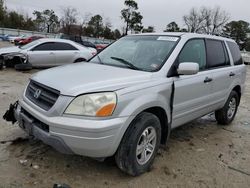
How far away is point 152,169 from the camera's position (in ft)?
12.5

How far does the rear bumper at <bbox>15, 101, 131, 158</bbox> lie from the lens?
2969mm

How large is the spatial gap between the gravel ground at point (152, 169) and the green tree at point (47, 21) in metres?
74.7

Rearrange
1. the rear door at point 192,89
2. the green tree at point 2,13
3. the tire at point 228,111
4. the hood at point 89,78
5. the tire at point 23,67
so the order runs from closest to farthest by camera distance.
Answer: the hood at point 89,78 → the rear door at point 192,89 → the tire at point 228,111 → the tire at point 23,67 → the green tree at point 2,13

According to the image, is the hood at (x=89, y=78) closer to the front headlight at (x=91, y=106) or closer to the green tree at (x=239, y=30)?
the front headlight at (x=91, y=106)

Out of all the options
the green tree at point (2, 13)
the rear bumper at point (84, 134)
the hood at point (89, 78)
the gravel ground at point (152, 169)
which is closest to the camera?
the rear bumper at point (84, 134)

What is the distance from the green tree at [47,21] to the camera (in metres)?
75.6

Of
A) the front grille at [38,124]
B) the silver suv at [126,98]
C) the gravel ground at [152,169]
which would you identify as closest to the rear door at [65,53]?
the gravel ground at [152,169]

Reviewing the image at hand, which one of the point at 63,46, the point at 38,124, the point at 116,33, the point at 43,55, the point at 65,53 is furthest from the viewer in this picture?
the point at 116,33

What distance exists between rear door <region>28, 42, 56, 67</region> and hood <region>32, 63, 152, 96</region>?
8392 millimetres

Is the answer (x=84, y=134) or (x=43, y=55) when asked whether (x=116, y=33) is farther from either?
(x=84, y=134)

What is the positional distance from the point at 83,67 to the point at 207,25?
235 ft

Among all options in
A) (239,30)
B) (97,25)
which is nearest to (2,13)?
(97,25)

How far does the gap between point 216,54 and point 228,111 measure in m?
1.42

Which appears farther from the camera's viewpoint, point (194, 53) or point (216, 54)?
point (216, 54)
